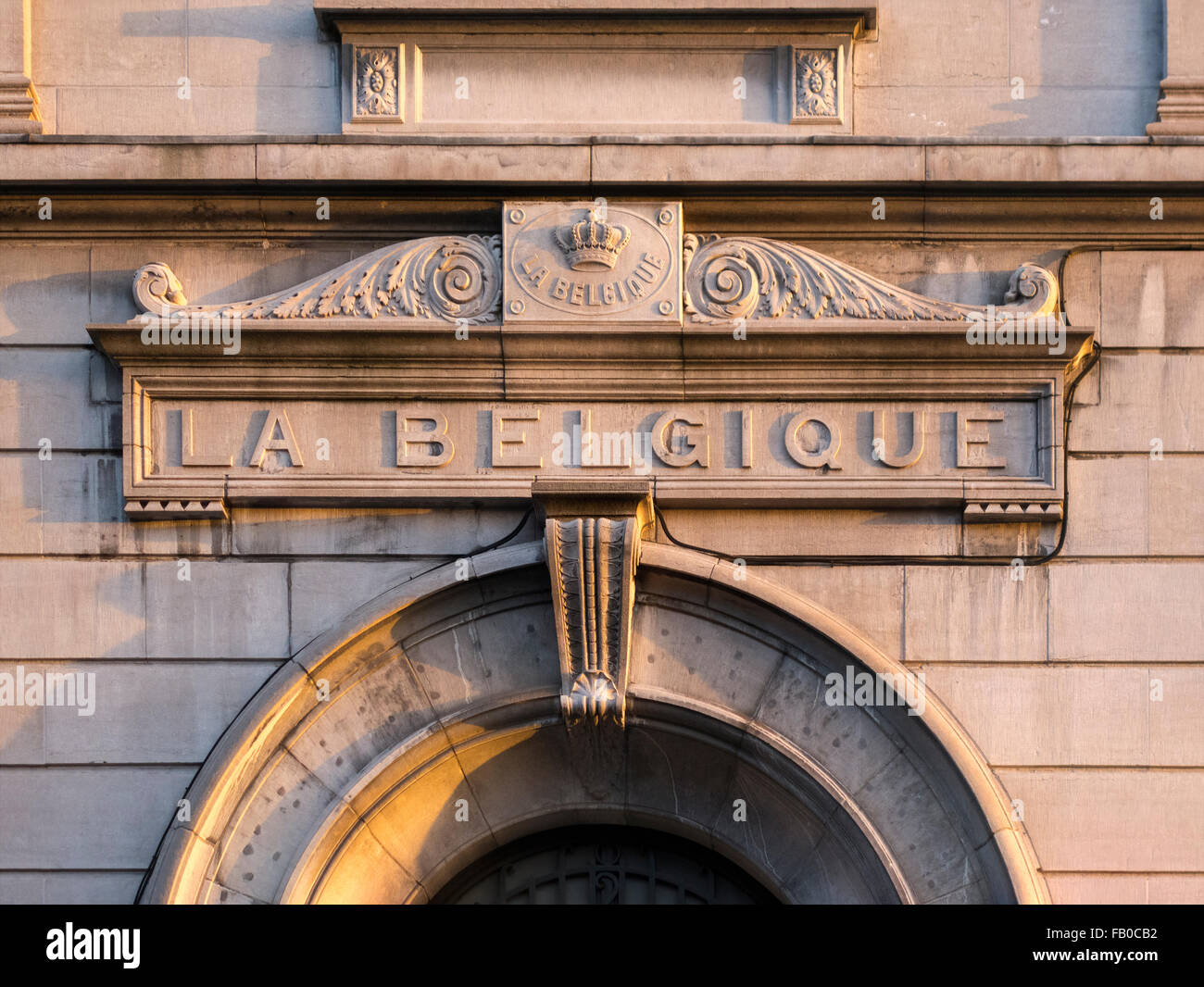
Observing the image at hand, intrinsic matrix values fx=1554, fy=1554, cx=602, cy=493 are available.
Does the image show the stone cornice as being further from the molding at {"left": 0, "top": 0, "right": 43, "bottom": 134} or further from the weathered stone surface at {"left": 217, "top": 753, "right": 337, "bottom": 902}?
the weathered stone surface at {"left": 217, "top": 753, "right": 337, "bottom": 902}

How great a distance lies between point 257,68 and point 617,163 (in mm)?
2476

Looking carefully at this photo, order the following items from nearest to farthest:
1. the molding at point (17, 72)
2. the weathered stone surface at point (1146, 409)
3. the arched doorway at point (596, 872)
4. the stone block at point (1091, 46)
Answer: the weathered stone surface at point (1146, 409) → the molding at point (17, 72) → the stone block at point (1091, 46) → the arched doorway at point (596, 872)

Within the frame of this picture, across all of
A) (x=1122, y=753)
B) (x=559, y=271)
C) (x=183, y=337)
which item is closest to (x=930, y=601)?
(x=1122, y=753)

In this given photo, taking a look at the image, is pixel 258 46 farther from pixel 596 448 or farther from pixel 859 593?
pixel 859 593

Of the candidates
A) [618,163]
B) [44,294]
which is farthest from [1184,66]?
[44,294]

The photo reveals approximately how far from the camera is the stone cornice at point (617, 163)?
966cm

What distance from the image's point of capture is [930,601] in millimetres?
9555

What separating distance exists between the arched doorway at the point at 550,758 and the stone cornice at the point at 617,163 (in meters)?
2.38

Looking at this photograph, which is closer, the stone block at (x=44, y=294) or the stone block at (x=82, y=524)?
the stone block at (x=82, y=524)

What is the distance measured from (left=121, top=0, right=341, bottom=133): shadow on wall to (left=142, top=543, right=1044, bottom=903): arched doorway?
317 centimetres

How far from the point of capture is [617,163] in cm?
973

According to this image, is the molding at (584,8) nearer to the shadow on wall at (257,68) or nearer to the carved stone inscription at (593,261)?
the shadow on wall at (257,68)
